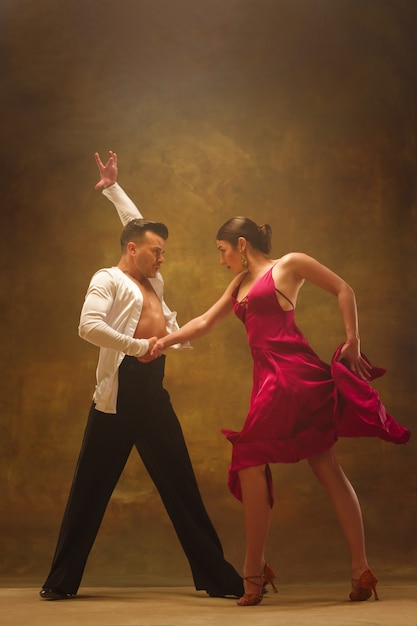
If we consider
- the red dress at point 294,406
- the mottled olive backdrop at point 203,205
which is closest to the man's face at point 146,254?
the red dress at point 294,406

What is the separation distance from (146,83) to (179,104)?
9.7 inches

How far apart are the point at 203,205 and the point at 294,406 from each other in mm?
1860

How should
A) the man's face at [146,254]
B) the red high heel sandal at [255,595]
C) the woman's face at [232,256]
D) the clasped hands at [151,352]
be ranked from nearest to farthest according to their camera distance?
the red high heel sandal at [255,595]
the clasped hands at [151,352]
the woman's face at [232,256]
the man's face at [146,254]

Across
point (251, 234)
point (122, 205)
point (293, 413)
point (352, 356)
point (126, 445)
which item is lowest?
point (126, 445)

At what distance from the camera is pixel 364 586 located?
155 inches

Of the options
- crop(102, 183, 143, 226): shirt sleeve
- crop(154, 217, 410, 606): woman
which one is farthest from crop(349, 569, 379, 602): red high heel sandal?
crop(102, 183, 143, 226): shirt sleeve

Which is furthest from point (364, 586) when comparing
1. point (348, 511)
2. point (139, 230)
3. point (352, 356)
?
point (139, 230)

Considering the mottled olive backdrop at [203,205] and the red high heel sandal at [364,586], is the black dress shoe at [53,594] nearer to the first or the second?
the mottled olive backdrop at [203,205]

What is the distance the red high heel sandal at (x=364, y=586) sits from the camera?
393cm

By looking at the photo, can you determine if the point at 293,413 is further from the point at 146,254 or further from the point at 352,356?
the point at 146,254

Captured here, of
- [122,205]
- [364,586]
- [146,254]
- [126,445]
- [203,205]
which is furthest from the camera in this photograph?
[203,205]

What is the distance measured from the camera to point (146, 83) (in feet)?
18.3

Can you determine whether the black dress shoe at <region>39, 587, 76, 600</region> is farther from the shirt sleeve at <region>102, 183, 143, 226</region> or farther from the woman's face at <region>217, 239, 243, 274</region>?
the shirt sleeve at <region>102, 183, 143, 226</region>

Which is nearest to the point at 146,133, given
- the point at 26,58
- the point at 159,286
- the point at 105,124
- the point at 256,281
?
the point at 105,124
